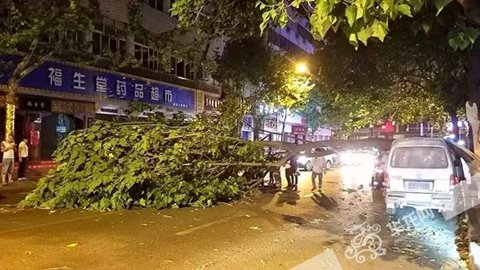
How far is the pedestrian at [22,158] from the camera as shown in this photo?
18156mm

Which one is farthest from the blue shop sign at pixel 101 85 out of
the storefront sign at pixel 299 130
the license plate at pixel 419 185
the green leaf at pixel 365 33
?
the storefront sign at pixel 299 130

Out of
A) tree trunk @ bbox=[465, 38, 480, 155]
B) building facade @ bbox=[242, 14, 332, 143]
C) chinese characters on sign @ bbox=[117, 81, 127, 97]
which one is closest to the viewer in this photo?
tree trunk @ bbox=[465, 38, 480, 155]

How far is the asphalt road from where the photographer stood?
7.63 metres

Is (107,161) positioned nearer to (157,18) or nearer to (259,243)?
(259,243)

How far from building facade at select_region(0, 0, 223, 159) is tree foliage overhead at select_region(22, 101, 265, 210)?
21.8 ft

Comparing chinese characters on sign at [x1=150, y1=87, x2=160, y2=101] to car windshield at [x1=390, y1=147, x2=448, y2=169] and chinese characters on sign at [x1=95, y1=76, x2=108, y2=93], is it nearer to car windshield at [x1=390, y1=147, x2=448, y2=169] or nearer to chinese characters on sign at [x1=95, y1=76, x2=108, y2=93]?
chinese characters on sign at [x1=95, y1=76, x2=108, y2=93]

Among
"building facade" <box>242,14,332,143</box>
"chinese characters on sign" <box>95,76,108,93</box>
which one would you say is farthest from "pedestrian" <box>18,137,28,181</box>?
"building facade" <box>242,14,332,143</box>

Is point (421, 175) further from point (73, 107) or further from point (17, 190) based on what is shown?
point (73, 107)

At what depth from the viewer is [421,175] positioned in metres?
11.5

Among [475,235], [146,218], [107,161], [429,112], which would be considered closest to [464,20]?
[475,235]

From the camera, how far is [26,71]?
17422 millimetres

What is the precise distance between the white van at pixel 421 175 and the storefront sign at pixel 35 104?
14192mm

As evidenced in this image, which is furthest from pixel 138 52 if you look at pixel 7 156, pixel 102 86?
pixel 7 156

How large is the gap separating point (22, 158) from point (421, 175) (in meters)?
14.2
